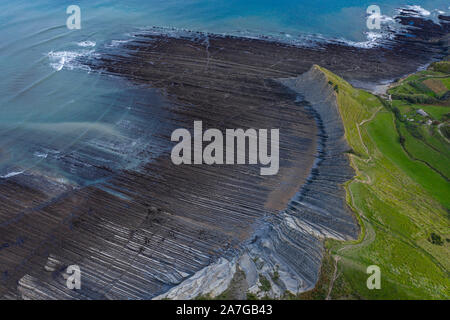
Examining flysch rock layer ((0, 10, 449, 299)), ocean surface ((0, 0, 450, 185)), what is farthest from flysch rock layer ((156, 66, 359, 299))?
ocean surface ((0, 0, 450, 185))

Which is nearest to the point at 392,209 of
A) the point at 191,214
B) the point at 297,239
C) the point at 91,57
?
the point at 297,239

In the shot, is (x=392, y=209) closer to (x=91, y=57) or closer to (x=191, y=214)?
(x=191, y=214)

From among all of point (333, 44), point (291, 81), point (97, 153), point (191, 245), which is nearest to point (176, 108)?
point (97, 153)

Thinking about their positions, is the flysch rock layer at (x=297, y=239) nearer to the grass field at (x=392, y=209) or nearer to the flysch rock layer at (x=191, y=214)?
the flysch rock layer at (x=191, y=214)

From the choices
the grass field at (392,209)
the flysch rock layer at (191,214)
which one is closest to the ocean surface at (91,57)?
the flysch rock layer at (191,214)

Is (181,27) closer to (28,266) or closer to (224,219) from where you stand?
(224,219)

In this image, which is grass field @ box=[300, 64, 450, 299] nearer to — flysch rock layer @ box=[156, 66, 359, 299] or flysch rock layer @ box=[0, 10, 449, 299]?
flysch rock layer @ box=[156, 66, 359, 299]
